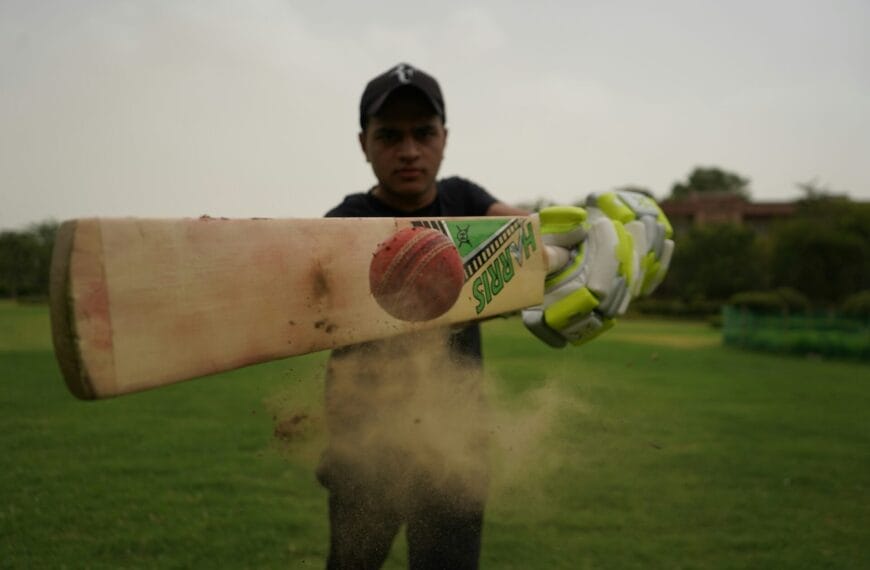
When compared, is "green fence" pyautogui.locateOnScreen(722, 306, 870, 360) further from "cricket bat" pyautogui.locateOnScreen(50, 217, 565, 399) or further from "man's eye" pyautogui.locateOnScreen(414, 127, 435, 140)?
"cricket bat" pyautogui.locateOnScreen(50, 217, 565, 399)

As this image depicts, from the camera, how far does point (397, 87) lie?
176 cm

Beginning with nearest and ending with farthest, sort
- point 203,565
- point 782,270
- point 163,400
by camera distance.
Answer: point 203,565 < point 163,400 < point 782,270

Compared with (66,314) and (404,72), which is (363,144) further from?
(66,314)

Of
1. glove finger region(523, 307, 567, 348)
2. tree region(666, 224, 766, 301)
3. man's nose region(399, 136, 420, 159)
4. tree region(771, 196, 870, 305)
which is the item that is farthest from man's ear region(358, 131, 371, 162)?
tree region(666, 224, 766, 301)

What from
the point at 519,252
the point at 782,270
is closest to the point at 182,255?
the point at 519,252

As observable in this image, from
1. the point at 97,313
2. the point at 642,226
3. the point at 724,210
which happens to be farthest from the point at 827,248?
the point at 97,313

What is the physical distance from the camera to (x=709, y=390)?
6727 millimetres

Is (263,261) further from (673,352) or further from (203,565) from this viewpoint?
(673,352)

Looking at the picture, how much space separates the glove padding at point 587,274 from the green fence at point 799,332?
10.9 metres

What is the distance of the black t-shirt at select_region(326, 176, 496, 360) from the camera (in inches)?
71.5

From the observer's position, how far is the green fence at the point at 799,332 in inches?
443

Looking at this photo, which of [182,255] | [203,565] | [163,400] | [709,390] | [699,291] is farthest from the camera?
[699,291]

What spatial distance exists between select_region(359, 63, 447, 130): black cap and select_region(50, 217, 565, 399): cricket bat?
1.56 feet

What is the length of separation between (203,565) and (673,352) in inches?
407
